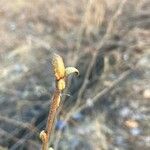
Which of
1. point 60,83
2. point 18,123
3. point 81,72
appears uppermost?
point 81,72

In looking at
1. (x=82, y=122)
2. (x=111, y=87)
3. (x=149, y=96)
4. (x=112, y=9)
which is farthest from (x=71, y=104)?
(x=112, y=9)

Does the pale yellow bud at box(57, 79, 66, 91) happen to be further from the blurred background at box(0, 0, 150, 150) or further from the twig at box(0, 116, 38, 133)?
the twig at box(0, 116, 38, 133)

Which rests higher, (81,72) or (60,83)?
(81,72)

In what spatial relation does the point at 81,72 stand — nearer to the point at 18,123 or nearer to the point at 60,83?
the point at 18,123

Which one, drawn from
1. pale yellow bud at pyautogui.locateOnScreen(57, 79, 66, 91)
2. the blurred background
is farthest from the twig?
pale yellow bud at pyautogui.locateOnScreen(57, 79, 66, 91)

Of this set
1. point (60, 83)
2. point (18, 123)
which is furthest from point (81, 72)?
point (60, 83)

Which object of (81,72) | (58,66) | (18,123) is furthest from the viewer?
(81,72)

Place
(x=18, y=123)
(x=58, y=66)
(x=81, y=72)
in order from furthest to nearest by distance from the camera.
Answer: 1. (x=81, y=72)
2. (x=18, y=123)
3. (x=58, y=66)

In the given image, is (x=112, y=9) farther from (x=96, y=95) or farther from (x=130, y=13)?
(x=96, y=95)
